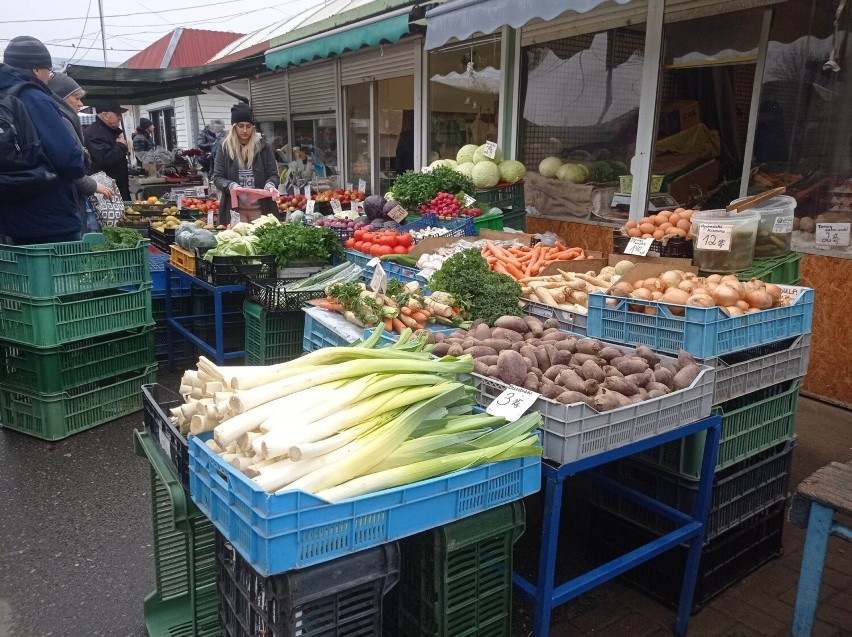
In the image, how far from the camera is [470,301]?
388cm

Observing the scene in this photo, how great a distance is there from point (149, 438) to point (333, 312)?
1.53 metres

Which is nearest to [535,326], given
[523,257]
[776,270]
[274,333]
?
[523,257]

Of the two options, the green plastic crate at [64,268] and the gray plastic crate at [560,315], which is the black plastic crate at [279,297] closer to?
the green plastic crate at [64,268]

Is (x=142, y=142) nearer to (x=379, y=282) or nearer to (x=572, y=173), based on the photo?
(x=572, y=173)

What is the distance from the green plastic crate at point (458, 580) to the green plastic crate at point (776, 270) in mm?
2441

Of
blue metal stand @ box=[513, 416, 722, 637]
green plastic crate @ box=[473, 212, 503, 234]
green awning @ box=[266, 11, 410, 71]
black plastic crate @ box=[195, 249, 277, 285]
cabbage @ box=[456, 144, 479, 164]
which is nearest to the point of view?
blue metal stand @ box=[513, 416, 722, 637]

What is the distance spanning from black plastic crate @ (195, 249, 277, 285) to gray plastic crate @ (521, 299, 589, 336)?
2.34 m

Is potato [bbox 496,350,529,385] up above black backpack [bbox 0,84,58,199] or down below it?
below

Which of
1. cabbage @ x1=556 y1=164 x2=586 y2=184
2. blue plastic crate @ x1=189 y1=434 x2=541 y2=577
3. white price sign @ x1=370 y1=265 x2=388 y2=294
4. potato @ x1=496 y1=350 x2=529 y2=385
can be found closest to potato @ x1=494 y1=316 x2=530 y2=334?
potato @ x1=496 y1=350 x2=529 y2=385

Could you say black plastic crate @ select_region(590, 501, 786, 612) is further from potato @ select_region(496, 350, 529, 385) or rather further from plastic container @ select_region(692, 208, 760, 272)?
plastic container @ select_region(692, 208, 760, 272)

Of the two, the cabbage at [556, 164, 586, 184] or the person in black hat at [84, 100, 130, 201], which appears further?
the person in black hat at [84, 100, 130, 201]

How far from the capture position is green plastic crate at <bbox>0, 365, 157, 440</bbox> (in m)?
4.72

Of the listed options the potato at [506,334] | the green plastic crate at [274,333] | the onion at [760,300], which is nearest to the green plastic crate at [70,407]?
the green plastic crate at [274,333]

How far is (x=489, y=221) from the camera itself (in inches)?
255
